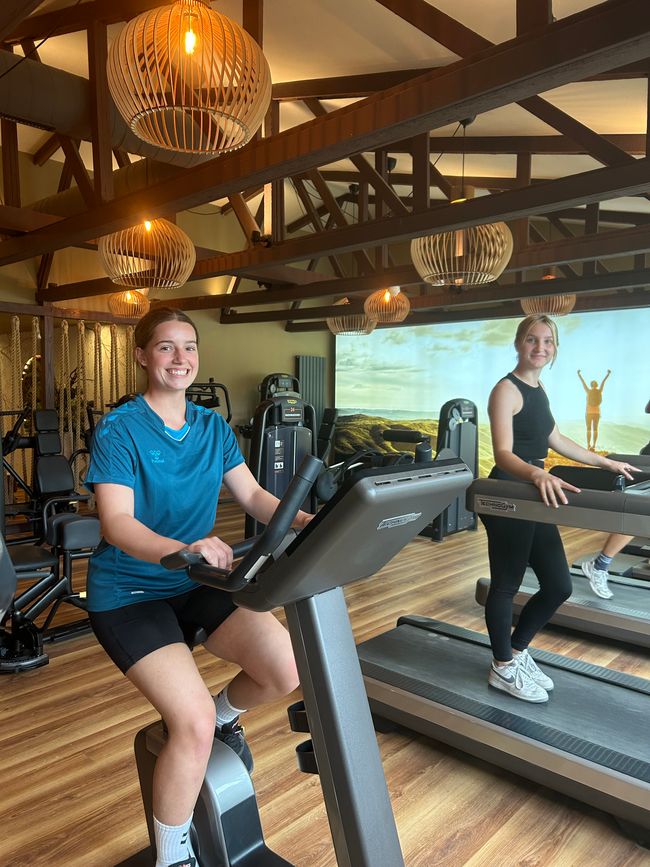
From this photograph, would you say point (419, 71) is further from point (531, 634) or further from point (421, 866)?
point (421, 866)

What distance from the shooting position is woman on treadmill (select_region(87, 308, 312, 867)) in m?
1.42

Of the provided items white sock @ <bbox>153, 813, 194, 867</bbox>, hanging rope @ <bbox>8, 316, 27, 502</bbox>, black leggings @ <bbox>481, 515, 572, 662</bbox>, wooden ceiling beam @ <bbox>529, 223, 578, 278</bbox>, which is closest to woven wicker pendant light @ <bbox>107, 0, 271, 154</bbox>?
black leggings @ <bbox>481, 515, 572, 662</bbox>

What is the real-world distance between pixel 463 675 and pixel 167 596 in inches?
63.5

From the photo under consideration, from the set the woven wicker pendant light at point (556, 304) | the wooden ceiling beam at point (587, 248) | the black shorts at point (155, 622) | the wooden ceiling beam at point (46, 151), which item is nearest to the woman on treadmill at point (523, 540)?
the black shorts at point (155, 622)

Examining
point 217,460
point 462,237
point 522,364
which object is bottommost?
point 217,460

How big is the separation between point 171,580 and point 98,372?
635cm

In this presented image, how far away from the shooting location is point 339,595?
122cm


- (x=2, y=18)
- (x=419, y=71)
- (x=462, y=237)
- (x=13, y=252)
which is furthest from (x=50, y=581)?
(x=419, y=71)

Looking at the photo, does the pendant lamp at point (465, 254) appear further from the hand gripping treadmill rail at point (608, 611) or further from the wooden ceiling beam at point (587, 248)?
the hand gripping treadmill rail at point (608, 611)

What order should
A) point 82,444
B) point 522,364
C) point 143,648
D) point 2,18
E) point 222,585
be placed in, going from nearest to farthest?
1. point 222,585
2. point 143,648
3. point 2,18
4. point 522,364
5. point 82,444

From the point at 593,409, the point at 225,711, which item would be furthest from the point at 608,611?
the point at 593,409

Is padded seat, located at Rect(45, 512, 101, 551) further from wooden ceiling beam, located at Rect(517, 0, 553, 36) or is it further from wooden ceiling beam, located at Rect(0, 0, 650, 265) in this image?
wooden ceiling beam, located at Rect(517, 0, 553, 36)

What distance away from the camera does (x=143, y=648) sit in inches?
56.5

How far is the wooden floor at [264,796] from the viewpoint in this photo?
1946 millimetres
